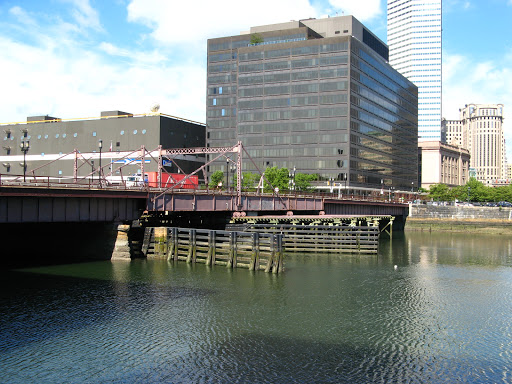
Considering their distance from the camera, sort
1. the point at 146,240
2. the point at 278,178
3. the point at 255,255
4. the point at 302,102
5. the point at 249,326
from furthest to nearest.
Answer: the point at 302,102, the point at 278,178, the point at 146,240, the point at 255,255, the point at 249,326

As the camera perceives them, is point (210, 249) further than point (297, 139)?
No

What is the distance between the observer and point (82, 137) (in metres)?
137

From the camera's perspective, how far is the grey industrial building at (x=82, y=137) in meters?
132

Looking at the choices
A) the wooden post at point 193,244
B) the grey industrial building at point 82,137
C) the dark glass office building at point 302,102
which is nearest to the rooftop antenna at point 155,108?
the grey industrial building at point 82,137

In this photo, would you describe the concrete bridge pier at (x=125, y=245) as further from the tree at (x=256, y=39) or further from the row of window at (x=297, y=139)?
the tree at (x=256, y=39)

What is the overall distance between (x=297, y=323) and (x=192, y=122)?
438ft

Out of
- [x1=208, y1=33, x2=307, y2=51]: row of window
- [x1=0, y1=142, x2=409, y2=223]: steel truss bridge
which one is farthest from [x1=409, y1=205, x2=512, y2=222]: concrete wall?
[x1=208, y1=33, x2=307, y2=51]: row of window

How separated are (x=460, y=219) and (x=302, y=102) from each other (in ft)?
176

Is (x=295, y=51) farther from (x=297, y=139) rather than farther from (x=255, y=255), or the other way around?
(x=255, y=255)

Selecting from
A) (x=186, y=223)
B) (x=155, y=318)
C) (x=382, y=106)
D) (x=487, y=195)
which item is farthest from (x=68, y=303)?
(x=487, y=195)

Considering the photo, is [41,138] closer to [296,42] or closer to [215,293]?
[296,42]

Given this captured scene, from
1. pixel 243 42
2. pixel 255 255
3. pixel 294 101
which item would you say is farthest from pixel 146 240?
pixel 243 42

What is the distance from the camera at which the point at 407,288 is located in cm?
3594

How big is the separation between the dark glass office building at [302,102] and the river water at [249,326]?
10047 cm
